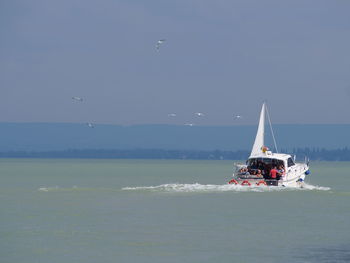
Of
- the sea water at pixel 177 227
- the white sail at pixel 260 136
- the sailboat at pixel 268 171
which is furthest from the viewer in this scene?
the white sail at pixel 260 136

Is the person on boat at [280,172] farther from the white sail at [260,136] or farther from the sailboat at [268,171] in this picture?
the white sail at [260,136]

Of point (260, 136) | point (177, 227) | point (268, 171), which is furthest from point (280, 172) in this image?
point (177, 227)

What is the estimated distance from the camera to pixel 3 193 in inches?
3039

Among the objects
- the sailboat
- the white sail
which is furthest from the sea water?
the white sail

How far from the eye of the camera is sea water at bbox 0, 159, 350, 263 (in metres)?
36.0

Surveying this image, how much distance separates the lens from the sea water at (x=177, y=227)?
3603cm

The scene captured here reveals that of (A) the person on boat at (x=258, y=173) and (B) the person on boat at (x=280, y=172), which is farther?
(A) the person on boat at (x=258, y=173)

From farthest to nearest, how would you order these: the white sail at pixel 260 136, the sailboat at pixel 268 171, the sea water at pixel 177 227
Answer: the white sail at pixel 260 136
the sailboat at pixel 268 171
the sea water at pixel 177 227

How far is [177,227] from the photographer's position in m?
46.5

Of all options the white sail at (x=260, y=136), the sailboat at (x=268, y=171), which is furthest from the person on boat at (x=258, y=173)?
the white sail at (x=260, y=136)

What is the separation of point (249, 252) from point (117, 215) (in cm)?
1689

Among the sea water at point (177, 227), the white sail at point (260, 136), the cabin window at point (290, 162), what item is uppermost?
the white sail at point (260, 136)

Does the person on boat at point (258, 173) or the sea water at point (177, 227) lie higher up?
the person on boat at point (258, 173)

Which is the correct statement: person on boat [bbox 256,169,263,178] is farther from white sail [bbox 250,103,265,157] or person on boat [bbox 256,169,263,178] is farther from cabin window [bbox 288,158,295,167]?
white sail [bbox 250,103,265,157]
